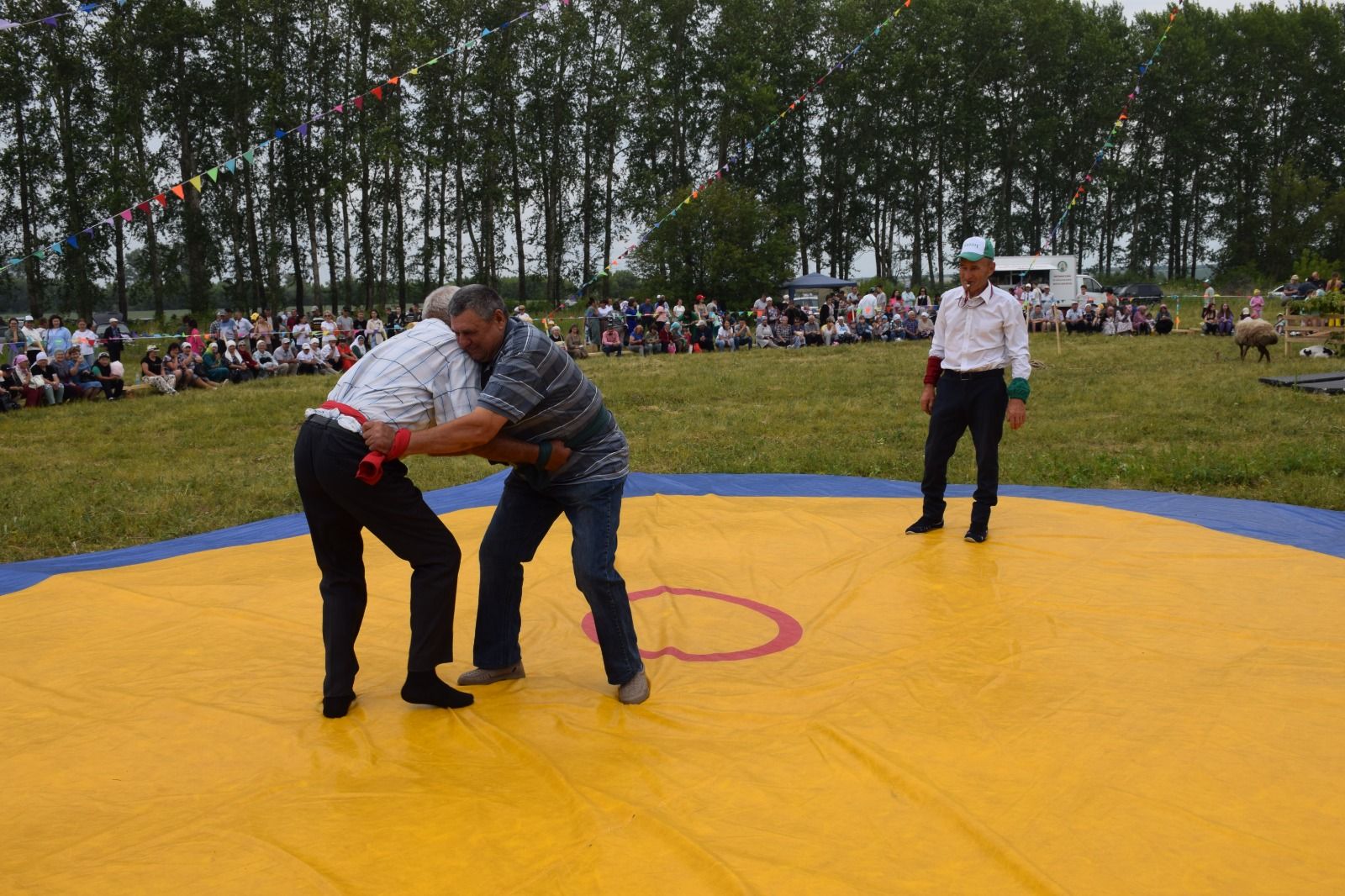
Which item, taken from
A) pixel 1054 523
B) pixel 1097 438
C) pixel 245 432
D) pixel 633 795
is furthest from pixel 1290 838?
pixel 245 432

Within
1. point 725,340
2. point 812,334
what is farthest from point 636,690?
point 812,334

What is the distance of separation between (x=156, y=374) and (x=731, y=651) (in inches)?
575

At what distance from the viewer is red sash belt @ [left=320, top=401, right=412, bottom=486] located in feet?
10.9

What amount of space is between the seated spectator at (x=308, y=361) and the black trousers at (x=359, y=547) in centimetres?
1657

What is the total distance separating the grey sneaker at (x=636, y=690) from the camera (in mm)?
3753

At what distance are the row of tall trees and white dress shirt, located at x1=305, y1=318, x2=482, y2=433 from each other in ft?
93.2

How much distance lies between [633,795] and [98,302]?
34.7 meters

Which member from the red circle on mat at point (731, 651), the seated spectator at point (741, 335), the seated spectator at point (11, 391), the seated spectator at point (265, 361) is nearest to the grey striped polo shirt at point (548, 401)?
the red circle on mat at point (731, 651)

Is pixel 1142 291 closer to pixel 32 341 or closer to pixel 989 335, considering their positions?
pixel 32 341

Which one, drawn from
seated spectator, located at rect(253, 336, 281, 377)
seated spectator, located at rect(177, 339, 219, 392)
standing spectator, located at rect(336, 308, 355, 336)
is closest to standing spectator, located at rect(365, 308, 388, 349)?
standing spectator, located at rect(336, 308, 355, 336)

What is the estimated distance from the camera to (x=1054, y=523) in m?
6.30

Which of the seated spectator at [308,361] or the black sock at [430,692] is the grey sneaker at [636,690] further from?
the seated spectator at [308,361]

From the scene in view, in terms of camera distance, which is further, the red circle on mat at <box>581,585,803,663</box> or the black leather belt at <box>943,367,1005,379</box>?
the black leather belt at <box>943,367,1005,379</box>

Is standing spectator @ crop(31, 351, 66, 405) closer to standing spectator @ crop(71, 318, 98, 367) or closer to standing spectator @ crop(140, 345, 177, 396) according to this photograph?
standing spectator @ crop(71, 318, 98, 367)
